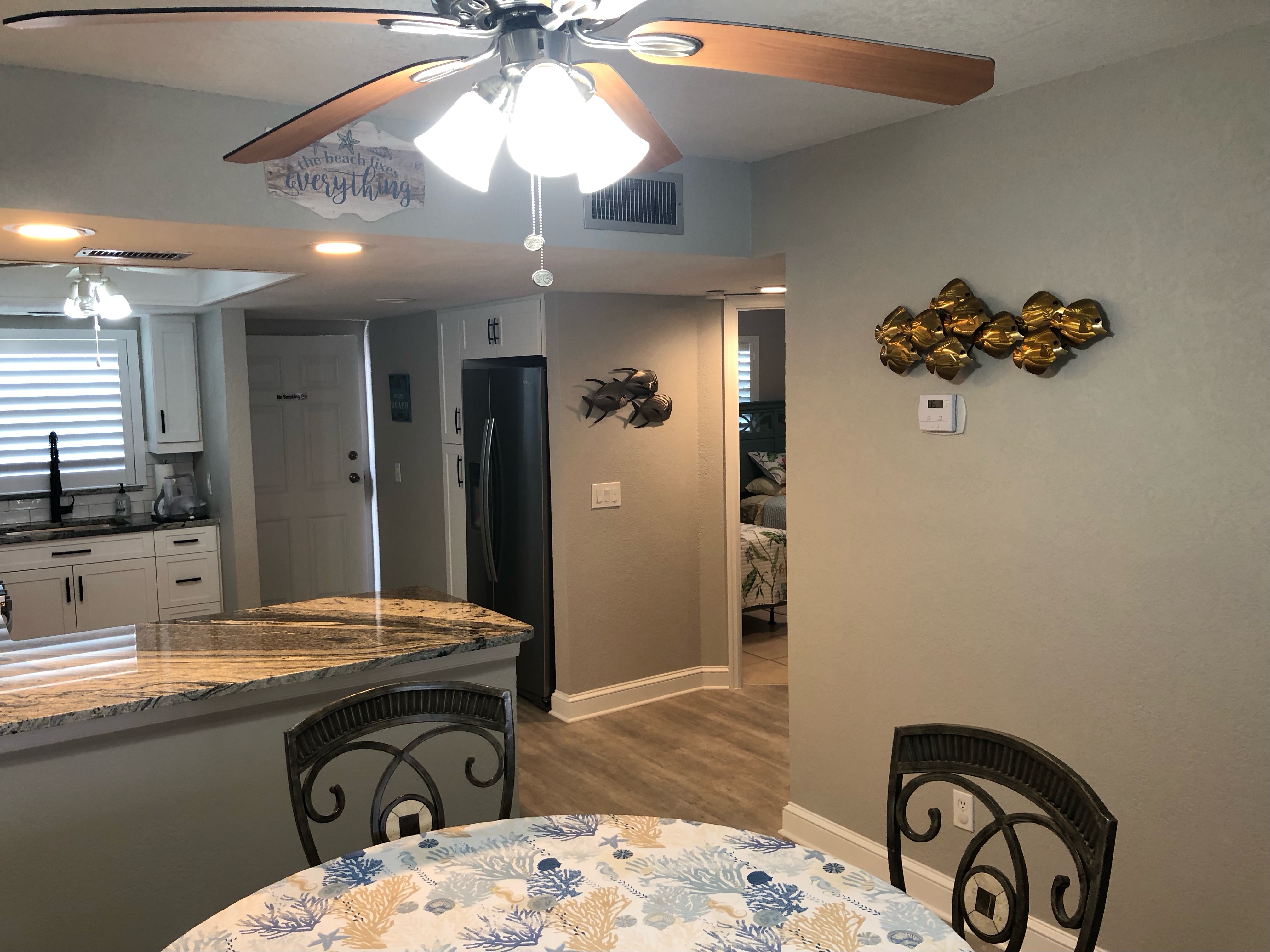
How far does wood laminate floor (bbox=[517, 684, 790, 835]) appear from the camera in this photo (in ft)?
11.5

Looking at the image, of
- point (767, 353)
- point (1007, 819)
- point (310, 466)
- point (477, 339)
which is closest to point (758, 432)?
point (767, 353)

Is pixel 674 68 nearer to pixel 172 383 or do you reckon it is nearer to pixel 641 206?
pixel 641 206

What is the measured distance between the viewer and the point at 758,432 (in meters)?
7.42

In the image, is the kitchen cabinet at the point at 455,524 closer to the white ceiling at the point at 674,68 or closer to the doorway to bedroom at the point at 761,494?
the doorway to bedroom at the point at 761,494

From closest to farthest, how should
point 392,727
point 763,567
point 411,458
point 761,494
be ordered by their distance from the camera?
point 392,727
point 763,567
point 411,458
point 761,494

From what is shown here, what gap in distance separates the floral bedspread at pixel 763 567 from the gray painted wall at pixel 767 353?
7.19ft

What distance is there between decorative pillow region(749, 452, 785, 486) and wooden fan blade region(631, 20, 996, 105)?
5.91 m

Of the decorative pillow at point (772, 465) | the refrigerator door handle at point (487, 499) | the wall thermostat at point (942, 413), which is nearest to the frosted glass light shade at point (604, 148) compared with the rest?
the wall thermostat at point (942, 413)

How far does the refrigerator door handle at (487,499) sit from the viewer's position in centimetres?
472

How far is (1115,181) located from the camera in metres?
2.22

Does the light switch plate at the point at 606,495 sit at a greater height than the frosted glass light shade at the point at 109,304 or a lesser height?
lesser

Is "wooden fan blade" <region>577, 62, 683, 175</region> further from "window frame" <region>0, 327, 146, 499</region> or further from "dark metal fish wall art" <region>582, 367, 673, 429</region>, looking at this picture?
"window frame" <region>0, 327, 146, 499</region>

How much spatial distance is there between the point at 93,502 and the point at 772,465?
452 centimetres

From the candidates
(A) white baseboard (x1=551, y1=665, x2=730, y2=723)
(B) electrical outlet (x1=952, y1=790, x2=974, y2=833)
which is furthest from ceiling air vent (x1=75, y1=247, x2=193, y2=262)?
(B) electrical outlet (x1=952, y1=790, x2=974, y2=833)
